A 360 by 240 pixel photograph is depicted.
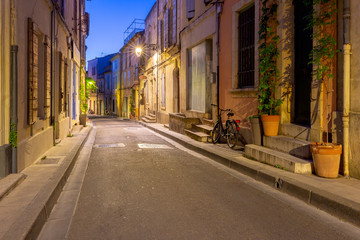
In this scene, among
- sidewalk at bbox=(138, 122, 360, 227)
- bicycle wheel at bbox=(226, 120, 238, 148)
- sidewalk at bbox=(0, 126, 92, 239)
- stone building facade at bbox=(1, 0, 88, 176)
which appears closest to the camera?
sidewalk at bbox=(0, 126, 92, 239)

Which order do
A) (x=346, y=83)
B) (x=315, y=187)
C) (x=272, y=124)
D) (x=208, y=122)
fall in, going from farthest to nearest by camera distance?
1. (x=208, y=122)
2. (x=272, y=124)
3. (x=346, y=83)
4. (x=315, y=187)

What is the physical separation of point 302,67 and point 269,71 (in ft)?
3.22

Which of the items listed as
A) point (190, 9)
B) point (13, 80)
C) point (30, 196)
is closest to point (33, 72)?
point (13, 80)

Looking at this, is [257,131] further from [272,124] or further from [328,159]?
[328,159]

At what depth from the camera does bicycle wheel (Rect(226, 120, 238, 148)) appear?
31.0ft

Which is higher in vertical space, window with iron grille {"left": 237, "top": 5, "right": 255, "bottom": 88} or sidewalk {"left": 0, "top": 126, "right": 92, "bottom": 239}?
window with iron grille {"left": 237, "top": 5, "right": 255, "bottom": 88}

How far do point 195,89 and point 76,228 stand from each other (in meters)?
11.2

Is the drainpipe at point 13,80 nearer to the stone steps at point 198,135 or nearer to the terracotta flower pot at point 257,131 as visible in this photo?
the terracotta flower pot at point 257,131

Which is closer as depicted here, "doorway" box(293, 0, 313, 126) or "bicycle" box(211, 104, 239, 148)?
"doorway" box(293, 0, 313, 126)

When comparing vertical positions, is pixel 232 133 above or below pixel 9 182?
above

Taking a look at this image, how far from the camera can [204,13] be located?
42.9 ft

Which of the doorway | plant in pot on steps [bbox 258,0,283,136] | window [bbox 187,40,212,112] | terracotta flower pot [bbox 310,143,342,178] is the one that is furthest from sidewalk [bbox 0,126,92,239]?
window [bbox 187,40,212,112]

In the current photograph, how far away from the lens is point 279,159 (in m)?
6.59

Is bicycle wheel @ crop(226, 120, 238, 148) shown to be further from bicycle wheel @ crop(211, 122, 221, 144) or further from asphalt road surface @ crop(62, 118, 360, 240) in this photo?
asphalt road surface @ crop(62, 118, 360, 240)
